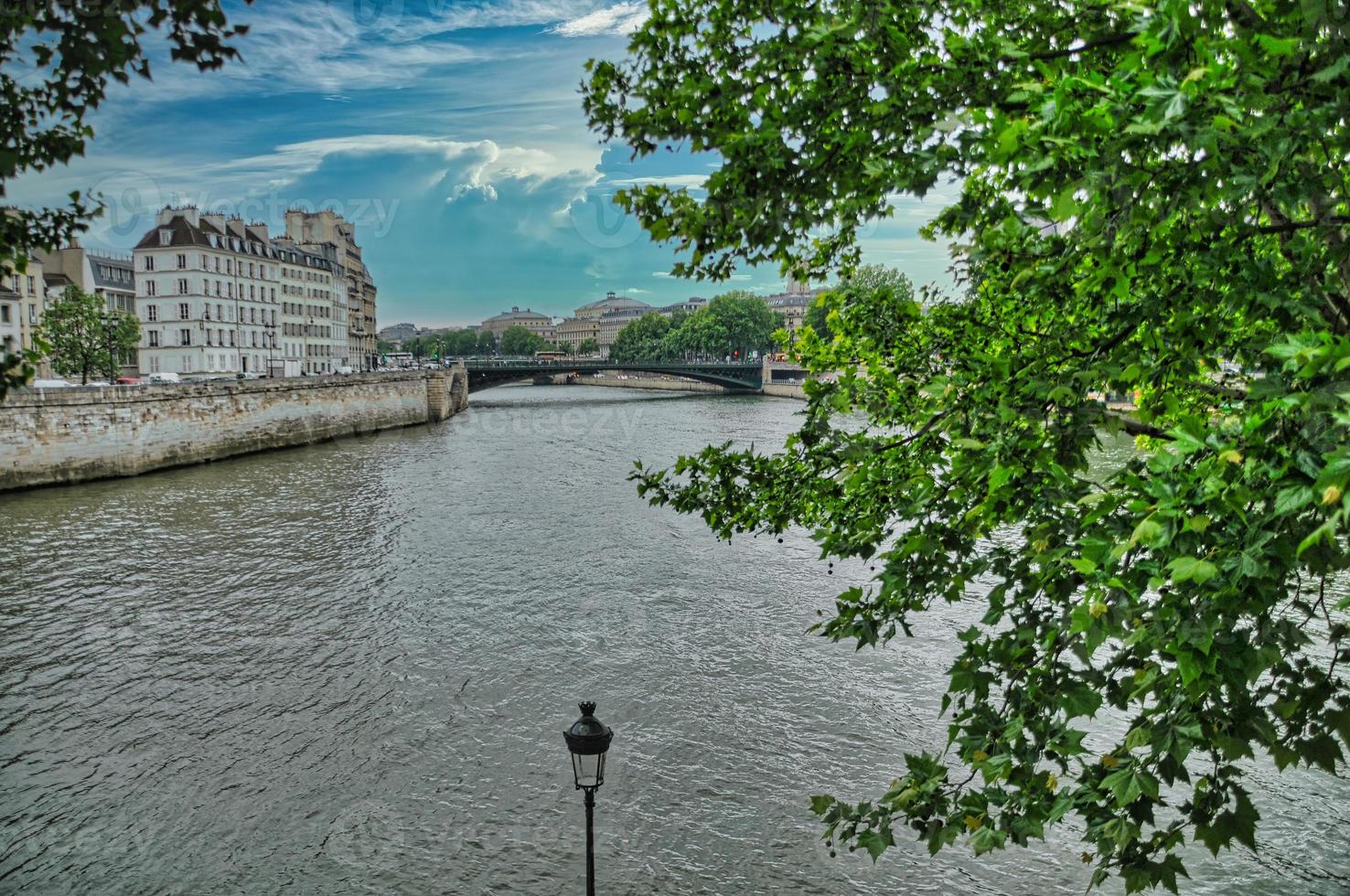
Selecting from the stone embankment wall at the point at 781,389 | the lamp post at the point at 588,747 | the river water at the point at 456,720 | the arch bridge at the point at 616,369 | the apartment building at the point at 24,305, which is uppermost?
the apartment building at the point at 24,305

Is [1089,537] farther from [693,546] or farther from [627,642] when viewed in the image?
[693,546]

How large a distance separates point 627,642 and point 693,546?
7.48 meters

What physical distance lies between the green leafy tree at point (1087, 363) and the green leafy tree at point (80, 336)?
52087 millimetres

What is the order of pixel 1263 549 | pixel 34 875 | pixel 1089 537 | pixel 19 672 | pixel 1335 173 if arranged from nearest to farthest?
pixel 1263 549, pixel 1089 537, pixel 1335 173, pixel 34 875, pixel 19 672

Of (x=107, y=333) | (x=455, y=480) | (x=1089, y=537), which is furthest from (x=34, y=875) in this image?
(x=107, y=333)

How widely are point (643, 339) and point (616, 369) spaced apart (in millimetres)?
77331

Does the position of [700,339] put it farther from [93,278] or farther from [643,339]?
[93,278]

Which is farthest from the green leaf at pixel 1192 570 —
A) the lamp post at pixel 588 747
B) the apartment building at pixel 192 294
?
the apartment building at pixel 192 294

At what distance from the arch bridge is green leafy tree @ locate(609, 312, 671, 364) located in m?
54.6

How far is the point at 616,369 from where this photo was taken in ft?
251

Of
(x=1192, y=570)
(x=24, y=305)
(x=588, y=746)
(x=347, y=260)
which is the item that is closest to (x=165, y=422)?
(x=24, y=305)

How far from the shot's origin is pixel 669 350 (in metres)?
137

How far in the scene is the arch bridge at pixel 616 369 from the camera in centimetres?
7850

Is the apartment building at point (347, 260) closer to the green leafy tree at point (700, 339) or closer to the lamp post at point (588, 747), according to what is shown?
the green leafy tree at point (700, 339)
